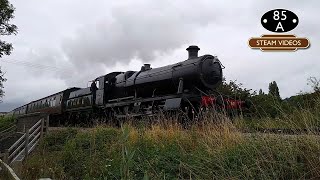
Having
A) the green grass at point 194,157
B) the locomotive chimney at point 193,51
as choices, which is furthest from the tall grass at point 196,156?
the locomotive chimney at point 193,51

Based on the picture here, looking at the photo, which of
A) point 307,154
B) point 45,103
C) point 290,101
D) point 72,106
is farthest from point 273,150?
point 45,103

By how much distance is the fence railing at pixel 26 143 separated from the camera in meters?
12.1

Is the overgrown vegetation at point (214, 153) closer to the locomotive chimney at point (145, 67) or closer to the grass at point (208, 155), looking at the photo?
the grass at point (208, 155)

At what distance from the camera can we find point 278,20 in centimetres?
543

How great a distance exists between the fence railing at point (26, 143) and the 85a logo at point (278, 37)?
8616mm

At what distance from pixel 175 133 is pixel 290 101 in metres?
Answer: 2.64

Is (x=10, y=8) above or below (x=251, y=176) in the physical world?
above

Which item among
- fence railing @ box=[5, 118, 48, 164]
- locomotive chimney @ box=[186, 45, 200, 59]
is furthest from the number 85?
locomotive chimney @ box=[186, 45, 200, 59]

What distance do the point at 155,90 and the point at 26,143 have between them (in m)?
6.44

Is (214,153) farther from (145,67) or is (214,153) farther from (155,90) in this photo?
(145,67)

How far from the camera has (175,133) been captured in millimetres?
8461

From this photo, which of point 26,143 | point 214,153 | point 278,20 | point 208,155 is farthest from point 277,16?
point 26,143

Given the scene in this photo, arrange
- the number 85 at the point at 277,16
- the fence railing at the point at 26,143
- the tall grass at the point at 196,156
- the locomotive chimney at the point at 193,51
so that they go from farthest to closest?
the locomotive chimney at the point at 193,51, the fence railing at the point at 26,143, the number 85 at the point at 277,16, the tall grass at the point at 196,156

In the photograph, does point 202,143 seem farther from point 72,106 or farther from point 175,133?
point 72,106
